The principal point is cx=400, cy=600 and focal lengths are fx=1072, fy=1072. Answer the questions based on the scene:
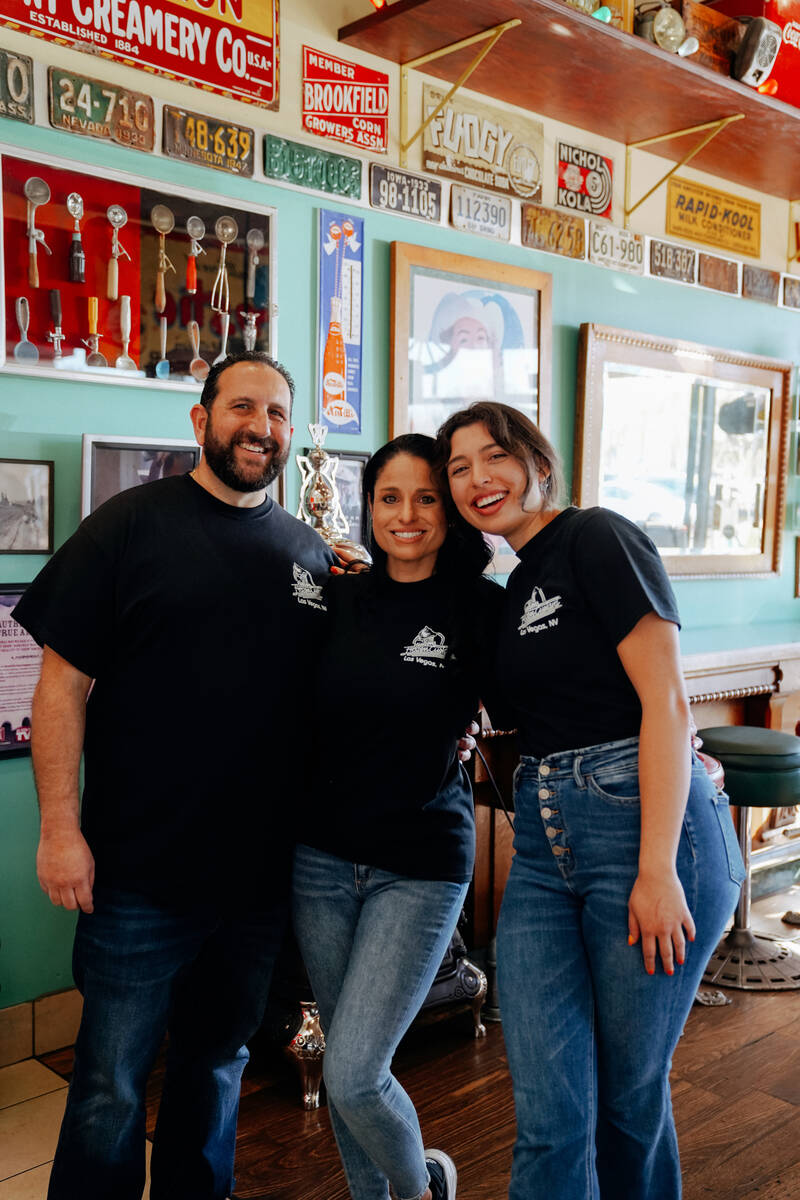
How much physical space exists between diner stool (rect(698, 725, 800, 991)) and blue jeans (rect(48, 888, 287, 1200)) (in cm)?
186

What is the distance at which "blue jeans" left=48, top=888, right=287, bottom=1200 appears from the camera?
1714 millimetres

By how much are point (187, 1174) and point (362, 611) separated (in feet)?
3.50

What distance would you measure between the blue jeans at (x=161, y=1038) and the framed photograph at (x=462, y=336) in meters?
1.69

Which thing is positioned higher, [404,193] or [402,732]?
[404,193]

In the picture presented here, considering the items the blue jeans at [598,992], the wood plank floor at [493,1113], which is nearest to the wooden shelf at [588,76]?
the blue jeans at [598,992]

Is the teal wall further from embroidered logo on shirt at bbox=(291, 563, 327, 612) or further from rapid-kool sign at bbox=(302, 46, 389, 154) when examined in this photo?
embroidered logo on shirt at bbox=(291, 563, 327, 612)

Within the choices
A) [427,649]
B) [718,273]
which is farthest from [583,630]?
[718,273]

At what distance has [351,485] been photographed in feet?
9.95

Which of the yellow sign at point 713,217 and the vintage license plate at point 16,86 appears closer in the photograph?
the vintage license plate at point 16,86

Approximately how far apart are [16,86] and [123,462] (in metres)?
0.84

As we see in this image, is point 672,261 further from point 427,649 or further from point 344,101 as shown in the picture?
point 427,649

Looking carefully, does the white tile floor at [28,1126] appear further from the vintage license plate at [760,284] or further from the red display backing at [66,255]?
the vintage license plate at [760,284]

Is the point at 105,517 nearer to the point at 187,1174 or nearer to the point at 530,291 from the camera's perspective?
the point at 187,1174

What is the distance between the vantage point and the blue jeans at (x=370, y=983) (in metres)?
1.64
